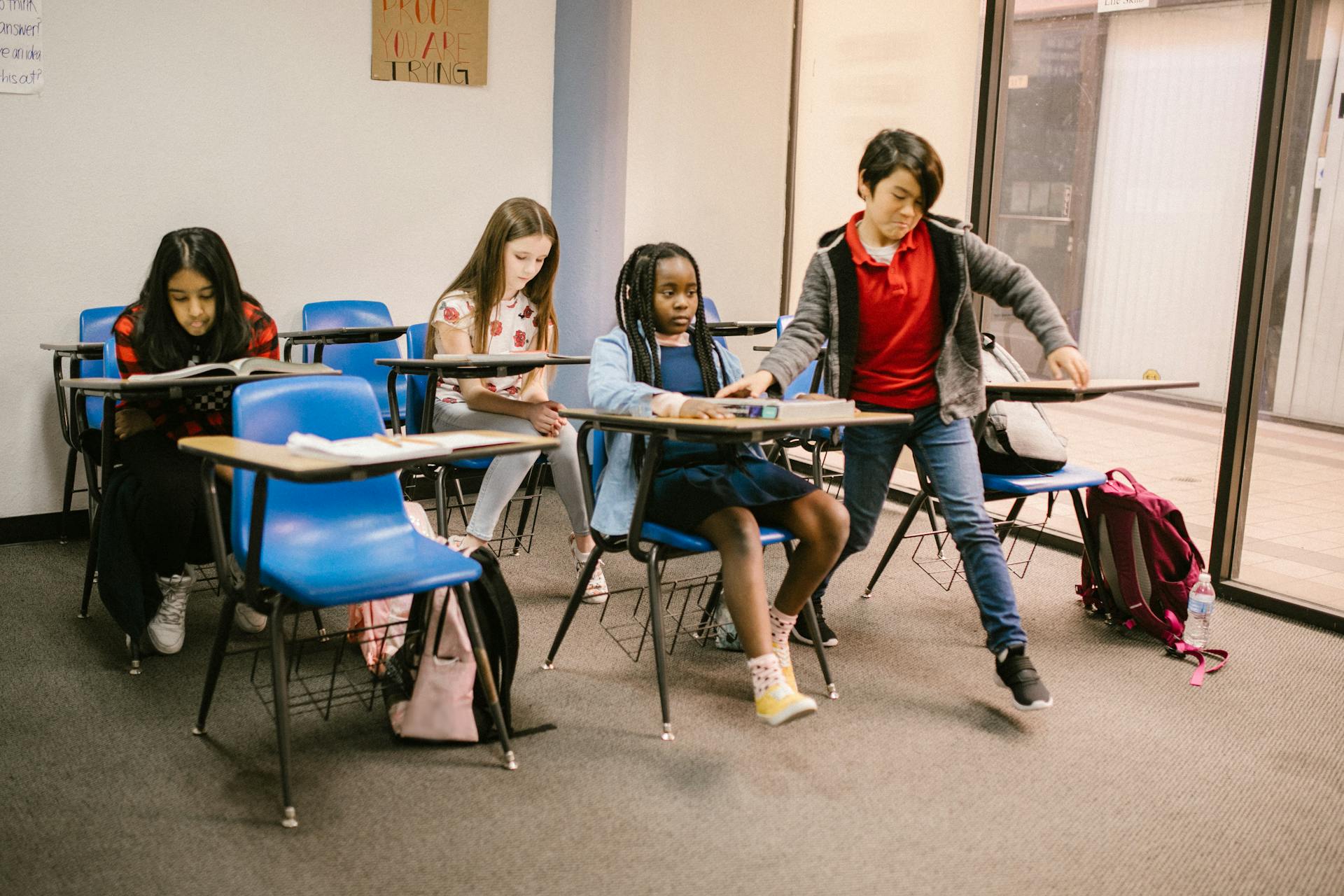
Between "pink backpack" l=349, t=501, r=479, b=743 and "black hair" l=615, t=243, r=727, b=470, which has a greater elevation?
"black hair" l=615, t=243, r=727, b=470

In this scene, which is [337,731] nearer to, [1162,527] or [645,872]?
[645,872]

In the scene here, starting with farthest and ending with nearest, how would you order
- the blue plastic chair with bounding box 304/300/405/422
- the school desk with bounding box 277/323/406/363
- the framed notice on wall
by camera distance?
1. the framed notice on wall
2. the blue plastic chair with bounding box 304/300/405/422
3. the school desk with bounding box 277/323/406/363

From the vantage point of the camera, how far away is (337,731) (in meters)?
2.77

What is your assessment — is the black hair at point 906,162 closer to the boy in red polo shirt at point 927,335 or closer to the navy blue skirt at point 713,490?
the boy in red polo shirt at point 927,335

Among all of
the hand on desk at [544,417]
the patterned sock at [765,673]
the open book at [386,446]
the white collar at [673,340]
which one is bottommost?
the patterned sock at [765,673]

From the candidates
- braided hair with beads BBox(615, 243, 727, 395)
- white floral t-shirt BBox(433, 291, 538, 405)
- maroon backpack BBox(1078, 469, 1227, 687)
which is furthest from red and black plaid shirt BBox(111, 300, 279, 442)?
maroon backpack BBox(1078, 469, 1227, 687)

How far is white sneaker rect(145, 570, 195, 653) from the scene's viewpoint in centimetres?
320

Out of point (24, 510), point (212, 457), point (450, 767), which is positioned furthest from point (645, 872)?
point (24, 510)

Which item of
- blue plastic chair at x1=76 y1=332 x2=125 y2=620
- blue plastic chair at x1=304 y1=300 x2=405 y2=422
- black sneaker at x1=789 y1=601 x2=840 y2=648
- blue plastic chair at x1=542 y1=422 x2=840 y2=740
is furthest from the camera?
blue plastic chair at x1=304 y1=300 x2=405 y2=422

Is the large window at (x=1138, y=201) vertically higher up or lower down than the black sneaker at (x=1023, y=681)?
higher up

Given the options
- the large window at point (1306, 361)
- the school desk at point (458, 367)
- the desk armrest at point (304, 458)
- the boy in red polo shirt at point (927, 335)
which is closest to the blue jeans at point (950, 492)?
the boy in red polo shirt at point (927, 335)

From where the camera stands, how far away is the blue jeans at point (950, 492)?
9.62 ft

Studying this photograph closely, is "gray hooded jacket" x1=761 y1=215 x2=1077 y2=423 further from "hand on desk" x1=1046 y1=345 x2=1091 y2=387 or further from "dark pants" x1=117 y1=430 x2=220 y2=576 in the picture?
"dark pants" x1=117 y1=430 x2=220 y2=576

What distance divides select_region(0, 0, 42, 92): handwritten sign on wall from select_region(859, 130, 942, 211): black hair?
319cm
